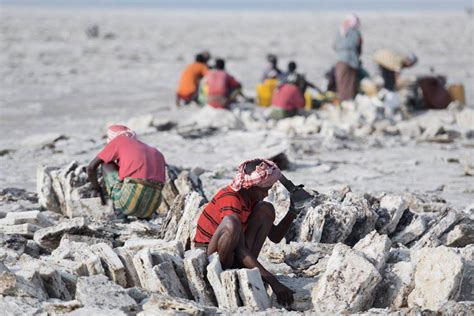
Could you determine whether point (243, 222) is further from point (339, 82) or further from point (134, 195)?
point (339, 82)

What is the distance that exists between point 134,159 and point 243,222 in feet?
6.28

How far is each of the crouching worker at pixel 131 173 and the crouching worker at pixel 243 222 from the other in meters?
1.67

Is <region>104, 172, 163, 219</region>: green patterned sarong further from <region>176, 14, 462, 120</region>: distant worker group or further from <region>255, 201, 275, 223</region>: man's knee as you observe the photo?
<region>176, 14, 462, 120</region>: distant worker group

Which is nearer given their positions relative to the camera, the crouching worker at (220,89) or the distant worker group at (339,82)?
the crouching worker at (220,89)

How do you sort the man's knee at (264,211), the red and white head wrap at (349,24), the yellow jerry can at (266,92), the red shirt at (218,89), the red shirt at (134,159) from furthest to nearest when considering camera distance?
the yellow jerry can at (266,92)
the red and white head wrap at (349,24)
the red shirt at (218,89)
the red shirt at (134,159)
the man's knee at (264,211)

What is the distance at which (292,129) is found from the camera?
37.2ft

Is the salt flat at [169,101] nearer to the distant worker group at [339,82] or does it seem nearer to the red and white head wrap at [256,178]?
the distant worker group at [339,82]

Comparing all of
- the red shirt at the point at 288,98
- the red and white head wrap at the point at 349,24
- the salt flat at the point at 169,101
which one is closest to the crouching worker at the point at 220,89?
the salt flat at the point at 169,101

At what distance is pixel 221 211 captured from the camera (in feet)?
15.6

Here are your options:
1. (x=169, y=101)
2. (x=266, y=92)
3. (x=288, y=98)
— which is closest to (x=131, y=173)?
(x=288, y=98)

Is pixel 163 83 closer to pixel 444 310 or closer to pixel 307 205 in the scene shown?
pixel 307 205

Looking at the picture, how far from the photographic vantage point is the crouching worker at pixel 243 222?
4.63 m

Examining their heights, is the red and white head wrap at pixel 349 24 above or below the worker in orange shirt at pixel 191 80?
above

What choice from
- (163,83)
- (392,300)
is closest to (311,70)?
(163,83)
